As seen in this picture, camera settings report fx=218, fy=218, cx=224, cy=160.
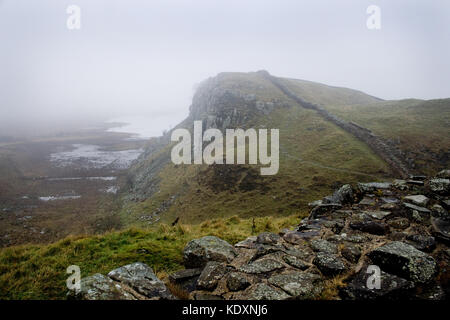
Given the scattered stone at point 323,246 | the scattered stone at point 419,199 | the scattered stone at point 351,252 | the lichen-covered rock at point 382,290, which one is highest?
the scattered stone at point 419,199

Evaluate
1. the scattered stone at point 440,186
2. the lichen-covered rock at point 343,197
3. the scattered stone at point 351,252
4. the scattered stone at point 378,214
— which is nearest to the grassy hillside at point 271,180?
the lichen-covered rock at point 343,197

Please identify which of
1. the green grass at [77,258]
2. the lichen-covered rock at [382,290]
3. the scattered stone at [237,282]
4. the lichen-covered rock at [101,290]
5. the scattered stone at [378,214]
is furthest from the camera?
the scattered stone at [378,214]

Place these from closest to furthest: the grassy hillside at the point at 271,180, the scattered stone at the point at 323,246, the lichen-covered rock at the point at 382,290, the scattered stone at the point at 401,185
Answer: the lichen-covered rock at the point at 382,290 < the scattered stone at the point at 323,246 < the scattered stone at the point at 401,185 < the grassy hillside at the point at 271,180

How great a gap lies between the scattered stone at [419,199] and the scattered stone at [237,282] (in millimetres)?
9106

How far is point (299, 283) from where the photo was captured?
570 cm

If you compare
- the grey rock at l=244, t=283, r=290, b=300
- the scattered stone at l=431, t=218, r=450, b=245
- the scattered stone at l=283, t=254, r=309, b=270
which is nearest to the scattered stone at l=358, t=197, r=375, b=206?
the scattered stone at l=431, t=218, r=450, b=245

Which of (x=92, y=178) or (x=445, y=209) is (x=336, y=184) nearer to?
(x=445, y=209)

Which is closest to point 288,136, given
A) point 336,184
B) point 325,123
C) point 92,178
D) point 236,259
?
point 325,123

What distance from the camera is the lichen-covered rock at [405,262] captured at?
5.42 metres

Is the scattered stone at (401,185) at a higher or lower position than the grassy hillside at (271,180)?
higher

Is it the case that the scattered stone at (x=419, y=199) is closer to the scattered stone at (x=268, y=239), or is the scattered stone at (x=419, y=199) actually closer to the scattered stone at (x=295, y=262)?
the scattered stone at (x=268, y=239)

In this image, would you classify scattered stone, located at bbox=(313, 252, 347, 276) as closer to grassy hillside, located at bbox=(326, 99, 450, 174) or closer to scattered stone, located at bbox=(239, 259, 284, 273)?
scattered stone, located at bbox=(239, 259, 284, 273)

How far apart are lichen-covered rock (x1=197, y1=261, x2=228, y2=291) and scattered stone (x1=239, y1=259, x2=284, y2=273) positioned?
62 centimetres
